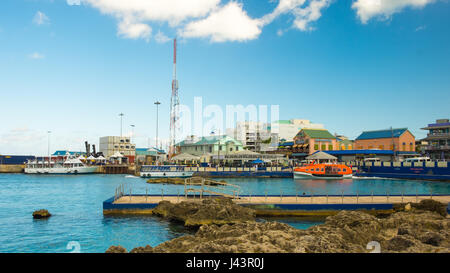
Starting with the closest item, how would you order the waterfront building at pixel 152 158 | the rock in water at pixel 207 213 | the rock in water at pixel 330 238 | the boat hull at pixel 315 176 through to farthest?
the rock in water at pixel 330 238
the rock in water at pixel 207 213
the boat hull at pixel 315 176
the waterfront building at pixel 152 158

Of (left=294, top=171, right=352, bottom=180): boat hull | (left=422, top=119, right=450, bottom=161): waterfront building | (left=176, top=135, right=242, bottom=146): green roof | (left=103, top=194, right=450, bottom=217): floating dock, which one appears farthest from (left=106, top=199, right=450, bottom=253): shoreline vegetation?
(left=176, top=135, right=242, bottom=146): green roof

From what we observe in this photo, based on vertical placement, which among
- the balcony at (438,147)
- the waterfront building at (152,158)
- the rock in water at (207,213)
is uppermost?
the balcony at (438,147)

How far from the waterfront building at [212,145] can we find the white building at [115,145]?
212ft

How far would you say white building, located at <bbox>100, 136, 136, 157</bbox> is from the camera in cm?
18088

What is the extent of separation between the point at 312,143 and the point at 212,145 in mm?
34513

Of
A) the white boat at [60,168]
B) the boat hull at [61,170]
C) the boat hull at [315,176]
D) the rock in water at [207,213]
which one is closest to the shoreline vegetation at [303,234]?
the rock in water at [207,213]

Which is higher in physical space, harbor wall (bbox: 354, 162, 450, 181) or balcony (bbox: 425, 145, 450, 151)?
balcony (bbox: 425, 145, 450, 151)

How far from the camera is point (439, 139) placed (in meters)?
94.8

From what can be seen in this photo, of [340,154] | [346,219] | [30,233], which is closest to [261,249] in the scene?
[346,219]

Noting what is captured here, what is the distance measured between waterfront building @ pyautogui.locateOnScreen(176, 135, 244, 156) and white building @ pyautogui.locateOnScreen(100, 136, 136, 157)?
64.6 m

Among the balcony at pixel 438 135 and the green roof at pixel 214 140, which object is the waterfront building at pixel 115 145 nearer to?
the green roof at pixel 214 140

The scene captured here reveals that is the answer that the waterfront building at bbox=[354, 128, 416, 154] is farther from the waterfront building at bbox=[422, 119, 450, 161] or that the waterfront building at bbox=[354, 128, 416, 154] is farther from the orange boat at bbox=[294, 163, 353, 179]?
the orange boat at bbox=[294, 163, 353, 179]

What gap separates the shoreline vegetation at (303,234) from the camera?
13.0 meters
